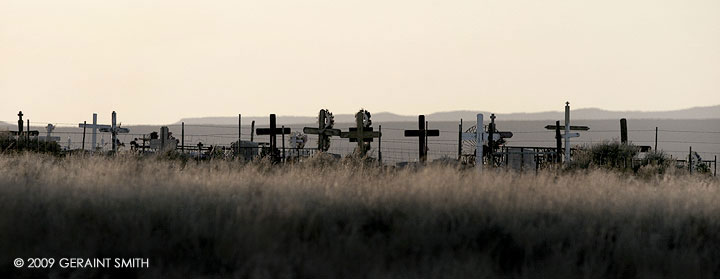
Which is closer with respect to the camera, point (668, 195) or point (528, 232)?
point (528, 232)

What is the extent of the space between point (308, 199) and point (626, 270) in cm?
437

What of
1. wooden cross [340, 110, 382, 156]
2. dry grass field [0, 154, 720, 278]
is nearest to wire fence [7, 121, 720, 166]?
wooden cross [340, 110, 382, 156]

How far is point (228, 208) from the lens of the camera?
10.7 metres

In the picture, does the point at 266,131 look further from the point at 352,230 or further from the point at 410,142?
the point at 352,230

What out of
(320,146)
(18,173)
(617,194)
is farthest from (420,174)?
(320,146)

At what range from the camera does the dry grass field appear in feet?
29.6

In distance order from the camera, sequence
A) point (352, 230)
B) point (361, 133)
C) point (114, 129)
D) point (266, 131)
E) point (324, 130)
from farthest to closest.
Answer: point (114, 129) → point (324, 130) → point (266, 131) → point (361, 133) → point (352, 230)

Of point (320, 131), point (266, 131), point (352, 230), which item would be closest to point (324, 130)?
point (320, 131)

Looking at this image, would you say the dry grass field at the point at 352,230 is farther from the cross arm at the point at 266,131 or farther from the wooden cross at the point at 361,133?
the cross arm at the point at 266,131

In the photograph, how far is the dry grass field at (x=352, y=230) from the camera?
901cm

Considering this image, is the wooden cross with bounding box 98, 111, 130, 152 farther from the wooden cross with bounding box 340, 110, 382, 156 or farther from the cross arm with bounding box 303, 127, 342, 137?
the wooden cross with bounding box 340, 110, 382, 156

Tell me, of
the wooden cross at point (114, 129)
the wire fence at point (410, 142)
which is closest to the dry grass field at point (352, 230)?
the wire fence at point (410, 142)

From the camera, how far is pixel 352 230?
32.2 feet

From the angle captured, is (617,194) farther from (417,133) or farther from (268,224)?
(417,133)
